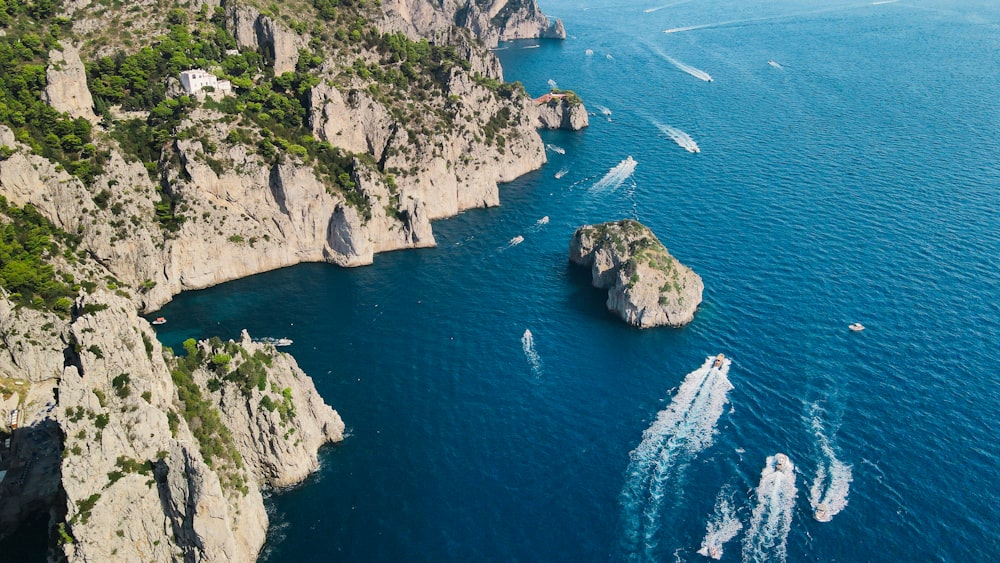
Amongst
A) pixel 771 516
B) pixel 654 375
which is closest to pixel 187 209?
pixel 654 375

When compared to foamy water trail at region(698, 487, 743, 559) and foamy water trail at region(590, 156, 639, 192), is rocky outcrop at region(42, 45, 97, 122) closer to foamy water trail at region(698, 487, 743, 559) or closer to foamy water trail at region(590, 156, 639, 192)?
foamy water trail at region(590, 156, 639, 192)

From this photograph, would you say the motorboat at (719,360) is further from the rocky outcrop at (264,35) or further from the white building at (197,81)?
the rocky outcrop at (264,35)

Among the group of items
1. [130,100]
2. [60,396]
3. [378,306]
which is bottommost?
[378,306]

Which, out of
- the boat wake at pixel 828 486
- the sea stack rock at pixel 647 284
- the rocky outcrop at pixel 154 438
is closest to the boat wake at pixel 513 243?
the sea stack rock at pixel 647 284

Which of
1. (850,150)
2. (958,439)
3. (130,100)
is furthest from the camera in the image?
(850,150)

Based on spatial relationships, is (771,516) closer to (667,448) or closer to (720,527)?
(720,527)

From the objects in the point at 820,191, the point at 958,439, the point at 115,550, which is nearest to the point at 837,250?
the point at 820,191

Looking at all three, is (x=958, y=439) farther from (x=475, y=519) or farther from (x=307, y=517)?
(x=307, y=517)
